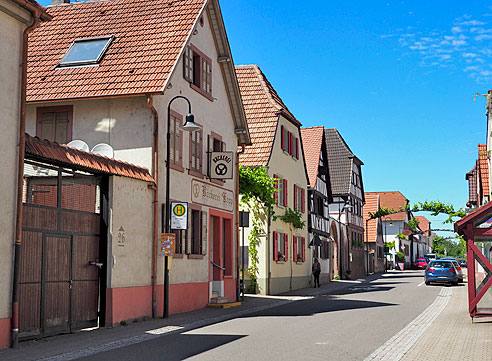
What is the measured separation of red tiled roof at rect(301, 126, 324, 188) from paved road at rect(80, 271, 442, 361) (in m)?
22.0

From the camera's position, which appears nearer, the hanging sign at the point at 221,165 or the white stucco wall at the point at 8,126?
the white stucco wall at the point at 8,126

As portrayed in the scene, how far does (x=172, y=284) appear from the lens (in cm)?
2062

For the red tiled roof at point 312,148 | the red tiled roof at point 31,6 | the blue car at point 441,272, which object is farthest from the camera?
the red tiled roof at point 312,148

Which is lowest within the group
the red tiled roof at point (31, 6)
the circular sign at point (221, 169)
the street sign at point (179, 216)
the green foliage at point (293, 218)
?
the street sign at point (179, 216)

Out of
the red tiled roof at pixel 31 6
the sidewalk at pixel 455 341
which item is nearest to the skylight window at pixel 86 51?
the red tiled roof at pixel 31 6

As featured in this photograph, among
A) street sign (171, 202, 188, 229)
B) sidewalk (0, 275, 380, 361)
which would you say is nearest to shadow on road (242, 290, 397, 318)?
sidewalk (0, 275, 380, 361)

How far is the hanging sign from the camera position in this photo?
→ 78.1ft

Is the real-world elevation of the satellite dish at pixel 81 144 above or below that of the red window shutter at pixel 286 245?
above

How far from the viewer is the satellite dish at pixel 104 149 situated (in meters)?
20.0

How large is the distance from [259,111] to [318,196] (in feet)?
37.8

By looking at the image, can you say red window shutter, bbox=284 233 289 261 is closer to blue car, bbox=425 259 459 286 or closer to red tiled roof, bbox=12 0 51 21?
blue car, bbox=425 259 459 286

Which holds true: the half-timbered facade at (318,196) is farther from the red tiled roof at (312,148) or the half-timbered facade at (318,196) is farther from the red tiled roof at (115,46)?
the red tiled roof at (115,46)

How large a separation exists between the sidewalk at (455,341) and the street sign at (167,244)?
703 centimetres

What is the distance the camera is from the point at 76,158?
1536 centimetres
